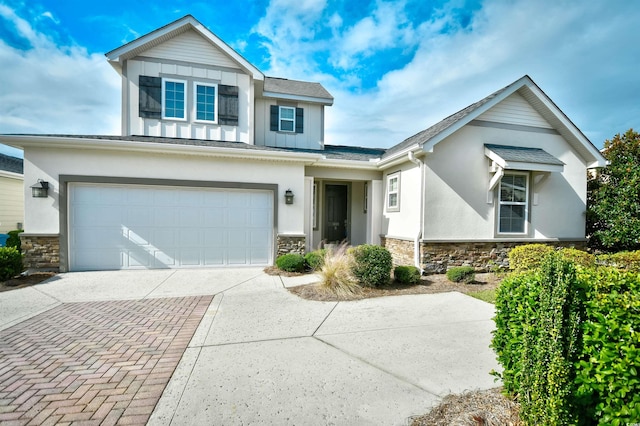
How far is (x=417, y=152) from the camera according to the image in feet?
26.5

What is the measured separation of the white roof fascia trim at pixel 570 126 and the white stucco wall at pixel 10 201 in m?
21.8

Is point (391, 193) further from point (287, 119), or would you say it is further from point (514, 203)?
point (287, 119)

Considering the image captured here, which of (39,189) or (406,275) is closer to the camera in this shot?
(406,275)

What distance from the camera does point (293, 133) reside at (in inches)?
450

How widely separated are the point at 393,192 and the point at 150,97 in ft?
30.2

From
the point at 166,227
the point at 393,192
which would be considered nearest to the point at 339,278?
the point at 393,192

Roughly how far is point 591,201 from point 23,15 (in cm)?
1969

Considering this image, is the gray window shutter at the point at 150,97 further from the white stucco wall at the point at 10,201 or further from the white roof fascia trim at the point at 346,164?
the white stucco wall at the point at 10,201

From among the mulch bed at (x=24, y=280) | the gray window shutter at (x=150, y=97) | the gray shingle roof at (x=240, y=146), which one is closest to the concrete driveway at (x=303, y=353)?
the mulch bed at (x=24, y=280)

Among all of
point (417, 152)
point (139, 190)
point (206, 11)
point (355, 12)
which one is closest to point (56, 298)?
point (139, 190)

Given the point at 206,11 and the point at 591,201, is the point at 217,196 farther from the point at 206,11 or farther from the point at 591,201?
the point at 591,201

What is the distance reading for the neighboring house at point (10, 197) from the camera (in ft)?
41.0

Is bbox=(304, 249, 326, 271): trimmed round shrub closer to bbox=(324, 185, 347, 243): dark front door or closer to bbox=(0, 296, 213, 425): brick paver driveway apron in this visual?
bbox=(324, 185, 347, 243): dark front door

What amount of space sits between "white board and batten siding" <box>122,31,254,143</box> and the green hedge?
389 inches
